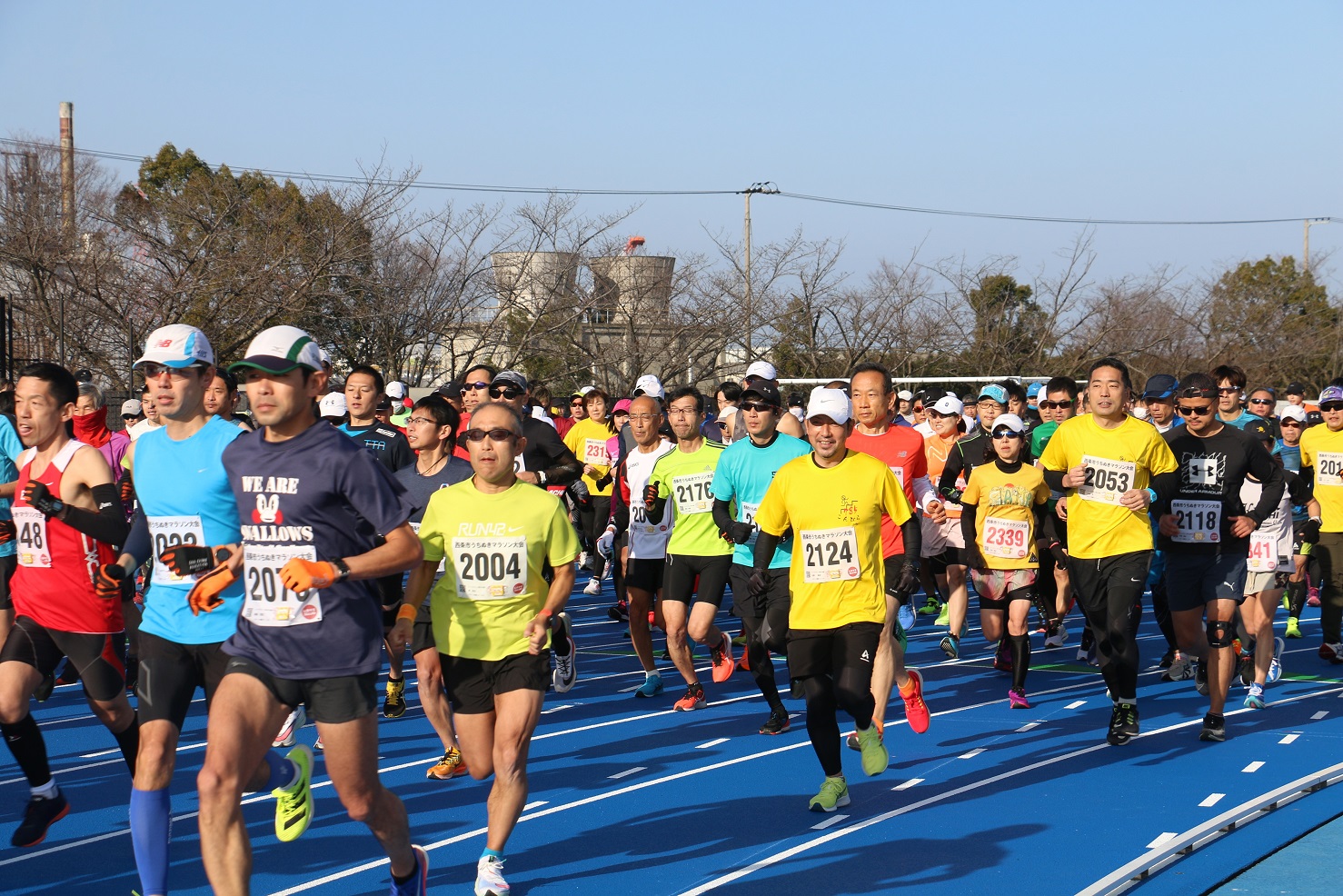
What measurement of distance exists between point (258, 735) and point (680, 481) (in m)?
4.76

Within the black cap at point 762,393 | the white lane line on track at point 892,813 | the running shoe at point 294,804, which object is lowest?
the white lane line on track at point 892,813

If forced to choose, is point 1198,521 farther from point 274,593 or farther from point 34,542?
point 34,542

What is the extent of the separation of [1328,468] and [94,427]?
940 cm

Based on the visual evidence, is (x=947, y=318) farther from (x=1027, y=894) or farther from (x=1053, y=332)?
(x=1027, y=894)

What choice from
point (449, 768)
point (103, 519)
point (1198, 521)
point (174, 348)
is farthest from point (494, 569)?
point (1198, 521)

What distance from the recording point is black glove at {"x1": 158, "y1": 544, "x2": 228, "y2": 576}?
14.9 ft

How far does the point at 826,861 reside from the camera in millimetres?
5832

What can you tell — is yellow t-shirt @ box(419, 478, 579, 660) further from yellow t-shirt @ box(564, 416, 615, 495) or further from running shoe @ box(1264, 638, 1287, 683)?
yellow t-shirt @ box(564, 416, 615, 495)

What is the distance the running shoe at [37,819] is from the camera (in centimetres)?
593

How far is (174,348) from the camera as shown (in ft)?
16.2

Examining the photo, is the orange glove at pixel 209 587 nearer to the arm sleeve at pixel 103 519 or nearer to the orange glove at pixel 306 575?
the orange glove at pixel 306 575

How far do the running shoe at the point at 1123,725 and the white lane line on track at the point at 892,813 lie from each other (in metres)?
0.09

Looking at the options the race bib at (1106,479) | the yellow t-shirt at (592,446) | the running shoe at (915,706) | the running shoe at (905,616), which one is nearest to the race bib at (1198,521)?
the race bib at (1106,479)

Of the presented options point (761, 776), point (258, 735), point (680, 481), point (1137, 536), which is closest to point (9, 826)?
point (258, 735)
